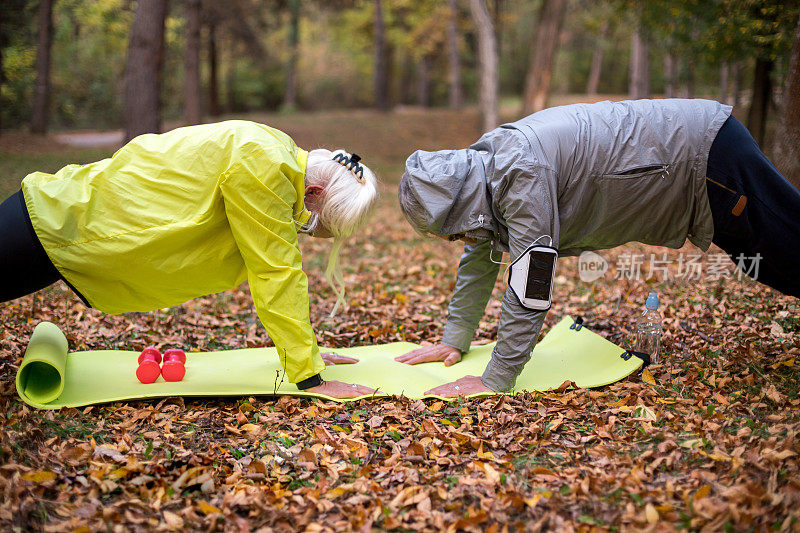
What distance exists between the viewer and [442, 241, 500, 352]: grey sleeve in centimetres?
450

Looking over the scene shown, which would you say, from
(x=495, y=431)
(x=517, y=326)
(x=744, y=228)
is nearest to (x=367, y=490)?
(x=495, y=431)

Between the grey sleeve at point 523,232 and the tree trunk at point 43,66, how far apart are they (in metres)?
17.0

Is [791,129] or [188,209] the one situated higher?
[791,129]

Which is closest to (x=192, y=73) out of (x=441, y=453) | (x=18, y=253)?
(x=18, y=253)

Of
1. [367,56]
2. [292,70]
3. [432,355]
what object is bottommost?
[432,355]

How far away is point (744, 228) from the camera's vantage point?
11.9ft

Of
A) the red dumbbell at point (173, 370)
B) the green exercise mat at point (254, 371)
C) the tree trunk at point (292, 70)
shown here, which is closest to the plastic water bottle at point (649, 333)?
the green exercise mat at point (254, 371)

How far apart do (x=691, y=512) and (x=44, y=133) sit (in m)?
19.8

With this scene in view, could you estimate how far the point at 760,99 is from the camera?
1066 cm

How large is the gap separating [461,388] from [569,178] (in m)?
Result: 1.45

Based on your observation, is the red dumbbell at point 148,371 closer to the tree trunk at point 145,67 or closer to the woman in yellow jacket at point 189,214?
the woman in yellow jacket at point 189,214

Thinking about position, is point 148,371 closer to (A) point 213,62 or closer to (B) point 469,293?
(B) point 469,293

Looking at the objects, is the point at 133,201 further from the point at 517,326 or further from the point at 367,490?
the point at 517,326

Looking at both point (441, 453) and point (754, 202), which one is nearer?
point (441, 453)
